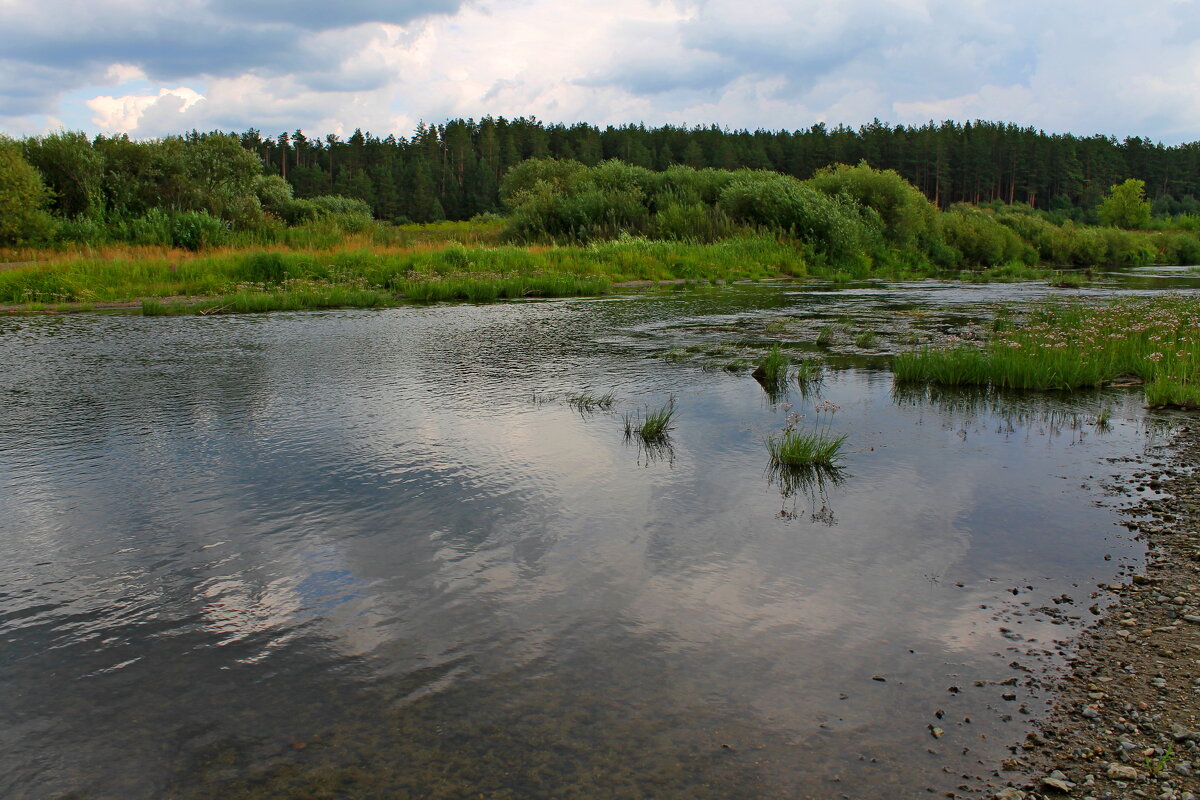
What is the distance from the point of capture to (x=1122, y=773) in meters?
2.50

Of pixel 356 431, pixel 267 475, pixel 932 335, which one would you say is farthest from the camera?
pixel 932 335

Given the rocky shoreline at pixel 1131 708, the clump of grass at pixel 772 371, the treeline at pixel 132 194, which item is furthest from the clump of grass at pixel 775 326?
the treeline at pixel 132 194

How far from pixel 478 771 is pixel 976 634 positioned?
2249 mm

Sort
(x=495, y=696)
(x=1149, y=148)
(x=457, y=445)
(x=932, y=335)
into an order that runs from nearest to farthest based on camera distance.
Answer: (x=495, y=696) → (x=457, y=445) → (x=932, y=335) → (x=1149, y=148)

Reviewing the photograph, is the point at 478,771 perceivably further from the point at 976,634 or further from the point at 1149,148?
the point at 1149,148

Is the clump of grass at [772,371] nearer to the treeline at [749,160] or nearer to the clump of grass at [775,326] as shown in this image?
the clump of grass at [775,326]

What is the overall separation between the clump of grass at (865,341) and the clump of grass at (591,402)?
17.1ft

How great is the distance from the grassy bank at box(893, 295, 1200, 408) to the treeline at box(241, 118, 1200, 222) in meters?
95.3

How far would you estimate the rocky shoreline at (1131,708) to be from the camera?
2.47m

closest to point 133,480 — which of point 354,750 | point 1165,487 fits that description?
point 354,750

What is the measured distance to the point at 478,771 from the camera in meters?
2.59

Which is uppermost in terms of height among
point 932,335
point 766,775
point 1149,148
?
point 1149,148

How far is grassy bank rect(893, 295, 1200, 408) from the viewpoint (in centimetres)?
831

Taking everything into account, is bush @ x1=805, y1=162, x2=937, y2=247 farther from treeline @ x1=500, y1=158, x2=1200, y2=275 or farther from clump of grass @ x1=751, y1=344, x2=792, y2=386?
clump of grass @ x1=751, y1=344, x2=792, y2=386
